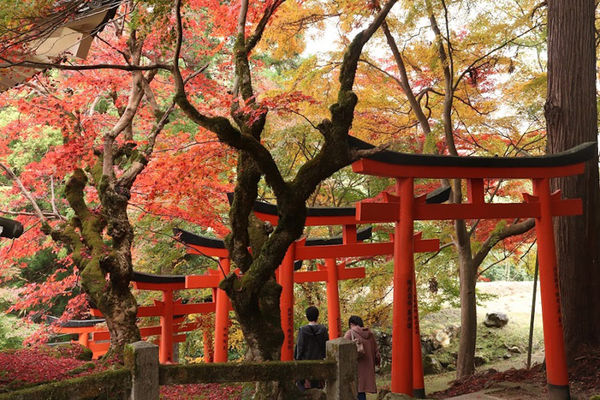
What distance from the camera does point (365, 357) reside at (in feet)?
21.0

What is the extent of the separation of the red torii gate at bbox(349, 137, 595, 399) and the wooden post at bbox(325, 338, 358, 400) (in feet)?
8.28

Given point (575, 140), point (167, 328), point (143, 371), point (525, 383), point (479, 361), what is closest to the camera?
point (143, 371)

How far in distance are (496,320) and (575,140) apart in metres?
12.8

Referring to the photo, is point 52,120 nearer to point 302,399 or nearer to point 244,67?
point 244,67

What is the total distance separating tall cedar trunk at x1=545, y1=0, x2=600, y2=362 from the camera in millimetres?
8477

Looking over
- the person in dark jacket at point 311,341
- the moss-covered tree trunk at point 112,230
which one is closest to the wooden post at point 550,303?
the person in dark jacket at point 311,341

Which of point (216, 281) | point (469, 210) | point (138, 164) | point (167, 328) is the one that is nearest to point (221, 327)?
point (216, 281)

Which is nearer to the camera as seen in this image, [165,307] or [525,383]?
[525,383]

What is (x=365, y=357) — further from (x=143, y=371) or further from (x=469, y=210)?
(x=143, y=371)

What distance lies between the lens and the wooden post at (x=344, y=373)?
4.35m

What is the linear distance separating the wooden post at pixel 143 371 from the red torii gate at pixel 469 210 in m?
3.26

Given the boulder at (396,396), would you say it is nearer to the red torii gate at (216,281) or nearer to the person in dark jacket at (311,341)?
the person in dark jacket at (311,341)

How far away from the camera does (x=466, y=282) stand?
10.9 metres

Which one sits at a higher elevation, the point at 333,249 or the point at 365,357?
the point at 333,249
